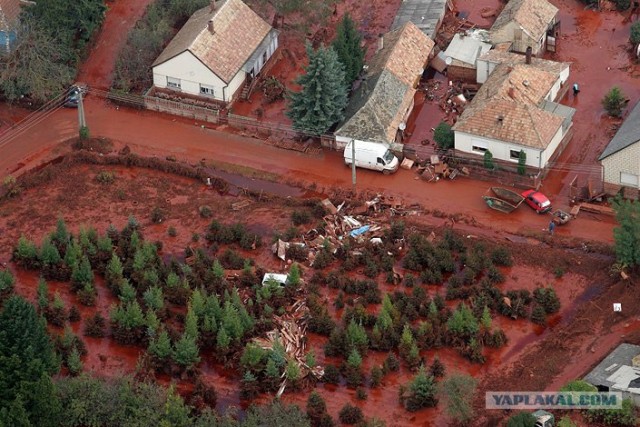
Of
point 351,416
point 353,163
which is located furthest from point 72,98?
point 351,416

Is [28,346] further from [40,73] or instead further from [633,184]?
[633,184]

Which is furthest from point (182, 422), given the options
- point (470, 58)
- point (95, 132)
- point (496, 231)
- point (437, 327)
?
point (470, 58)

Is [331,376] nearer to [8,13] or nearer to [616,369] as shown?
[616,369]

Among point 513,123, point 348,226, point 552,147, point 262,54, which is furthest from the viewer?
point 262,54

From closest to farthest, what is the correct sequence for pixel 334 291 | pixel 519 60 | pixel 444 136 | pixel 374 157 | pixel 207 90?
pixel 334 291 < pixel 374 157 < pixel 444 136 < pixel 519 60 < pixel 207 90

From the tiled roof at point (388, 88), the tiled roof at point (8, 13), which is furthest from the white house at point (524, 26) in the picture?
the tiled roof at point (8, 13)

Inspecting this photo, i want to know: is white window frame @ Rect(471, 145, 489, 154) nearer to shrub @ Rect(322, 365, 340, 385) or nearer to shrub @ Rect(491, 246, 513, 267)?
shrub @ Rect(491, 246, 513, 267)

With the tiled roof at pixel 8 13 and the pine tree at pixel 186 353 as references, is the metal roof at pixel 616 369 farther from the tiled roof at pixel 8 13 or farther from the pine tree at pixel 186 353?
the tiled roof at pixel 8 13
